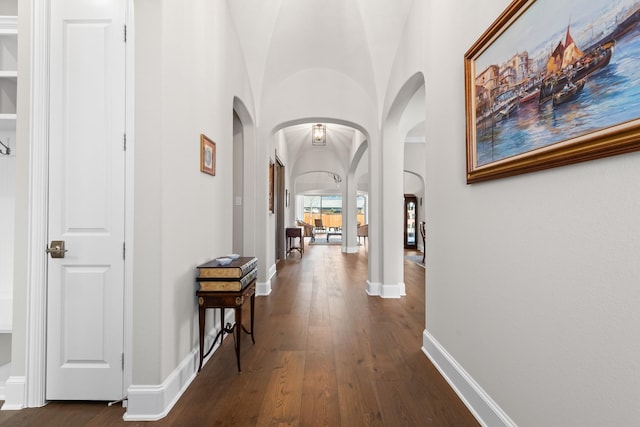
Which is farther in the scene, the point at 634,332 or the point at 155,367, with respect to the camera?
the point at 155,367

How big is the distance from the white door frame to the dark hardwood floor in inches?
9.3

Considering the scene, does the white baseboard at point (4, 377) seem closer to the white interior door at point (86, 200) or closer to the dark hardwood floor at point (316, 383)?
the dark hardwood floor at point (316, 383)

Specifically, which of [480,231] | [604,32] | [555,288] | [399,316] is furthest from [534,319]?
[399,316]

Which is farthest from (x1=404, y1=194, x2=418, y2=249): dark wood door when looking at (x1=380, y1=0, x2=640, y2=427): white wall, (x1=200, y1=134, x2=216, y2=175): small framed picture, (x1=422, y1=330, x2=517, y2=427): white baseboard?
(x1=200, y1=134, x2=216, y2=175): small framed picture

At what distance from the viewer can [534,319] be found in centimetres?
125

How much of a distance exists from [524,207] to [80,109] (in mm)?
2466

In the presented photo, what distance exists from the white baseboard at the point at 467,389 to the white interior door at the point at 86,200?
206 cm

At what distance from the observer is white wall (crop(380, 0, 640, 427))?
91 cm

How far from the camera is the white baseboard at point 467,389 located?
148cm

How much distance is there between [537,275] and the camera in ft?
4.04

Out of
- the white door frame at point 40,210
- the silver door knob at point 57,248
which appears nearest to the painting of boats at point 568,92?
the white door frame at point 40,210

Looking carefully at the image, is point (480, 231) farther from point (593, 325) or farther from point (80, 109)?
point (80, 109)

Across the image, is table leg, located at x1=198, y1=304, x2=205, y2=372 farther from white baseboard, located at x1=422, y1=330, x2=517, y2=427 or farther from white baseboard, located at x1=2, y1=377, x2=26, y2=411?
white baseboard, located at x1=422, y1=330, x2=517, y2=427

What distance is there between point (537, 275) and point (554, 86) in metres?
0.75
